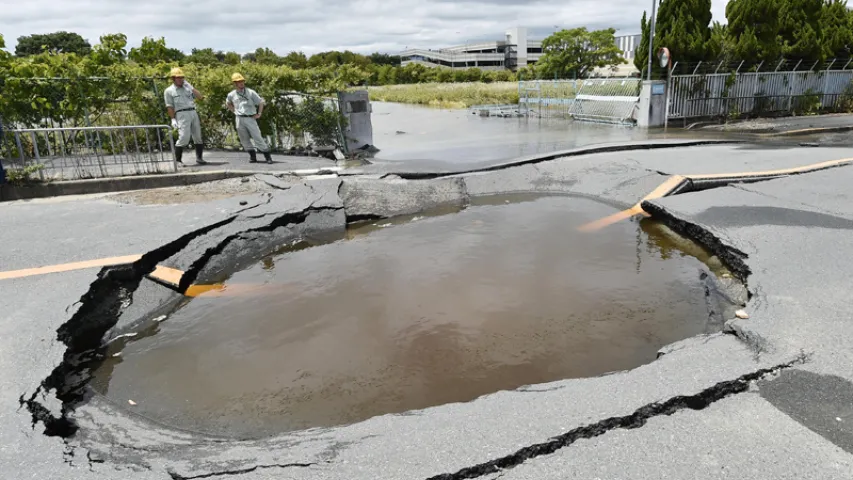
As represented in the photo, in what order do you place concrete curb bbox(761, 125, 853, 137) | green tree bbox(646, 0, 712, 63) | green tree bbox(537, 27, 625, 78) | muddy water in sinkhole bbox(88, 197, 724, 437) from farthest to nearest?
green tree bbox(537, 27, 625, 78)
green tree bbox(646, 0, 712, 63)
concrete curb bbox(761, 125, 853, 137)
muddy water in sinkhole bbox(88, 197, 724, 437)

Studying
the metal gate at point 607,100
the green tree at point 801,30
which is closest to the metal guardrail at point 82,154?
the metal gate at point 607,100

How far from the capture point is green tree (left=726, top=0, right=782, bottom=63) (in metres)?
18.6

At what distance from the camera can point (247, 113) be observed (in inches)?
424

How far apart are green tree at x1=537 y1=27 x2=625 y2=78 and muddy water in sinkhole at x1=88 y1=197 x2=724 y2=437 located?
47.4m

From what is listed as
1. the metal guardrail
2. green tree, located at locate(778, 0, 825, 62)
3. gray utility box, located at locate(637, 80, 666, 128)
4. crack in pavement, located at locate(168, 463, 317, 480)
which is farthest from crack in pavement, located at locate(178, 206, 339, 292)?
green tree, located at locate(778, 0, 825, 62)

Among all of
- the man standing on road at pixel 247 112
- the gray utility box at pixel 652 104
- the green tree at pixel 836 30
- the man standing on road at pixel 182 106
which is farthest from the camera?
the green tree at pixel 836 30

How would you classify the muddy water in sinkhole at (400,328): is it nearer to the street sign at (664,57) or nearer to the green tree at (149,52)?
the green tree at (149,52)

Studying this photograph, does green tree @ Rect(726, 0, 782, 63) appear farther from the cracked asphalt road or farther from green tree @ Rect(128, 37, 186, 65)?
green tree @ Rect(128, 37, 186, 65)

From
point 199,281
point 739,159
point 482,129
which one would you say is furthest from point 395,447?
point 482,129

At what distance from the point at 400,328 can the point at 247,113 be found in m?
7.81

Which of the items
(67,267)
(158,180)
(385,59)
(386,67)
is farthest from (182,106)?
(385,59)

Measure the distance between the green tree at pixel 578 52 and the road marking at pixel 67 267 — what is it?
48999mm

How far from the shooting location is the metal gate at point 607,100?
1814cm

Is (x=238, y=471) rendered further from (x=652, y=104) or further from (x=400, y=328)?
(x=652, y=104)
